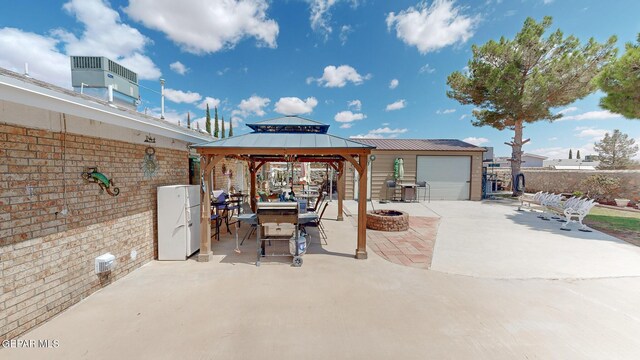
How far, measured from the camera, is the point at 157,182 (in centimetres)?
483

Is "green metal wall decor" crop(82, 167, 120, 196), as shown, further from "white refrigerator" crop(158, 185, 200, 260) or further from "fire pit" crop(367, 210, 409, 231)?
"fire pit" crop(367, 210, 409, 231)

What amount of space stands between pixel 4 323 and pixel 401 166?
13.3 metres

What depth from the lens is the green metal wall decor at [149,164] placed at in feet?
14.7

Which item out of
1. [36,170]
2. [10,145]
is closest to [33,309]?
[36,170]

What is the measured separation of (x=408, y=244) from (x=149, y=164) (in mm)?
6160

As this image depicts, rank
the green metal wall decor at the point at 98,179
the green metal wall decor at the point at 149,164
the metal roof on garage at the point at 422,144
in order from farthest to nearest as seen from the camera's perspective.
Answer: the metal roof on garage at the point at 422,144 < the green metal wall decor at the point at 149,164 < the green metal wall decor at the point at 98,179

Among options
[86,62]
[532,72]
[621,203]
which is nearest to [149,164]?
[86,62]

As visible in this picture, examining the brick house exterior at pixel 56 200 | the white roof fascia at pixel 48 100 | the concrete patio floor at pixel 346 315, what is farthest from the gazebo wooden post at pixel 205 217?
the white roof fascia at pixel 48 100

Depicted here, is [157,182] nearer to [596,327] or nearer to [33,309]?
[33,309]

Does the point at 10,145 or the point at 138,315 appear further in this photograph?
the point at 138,315

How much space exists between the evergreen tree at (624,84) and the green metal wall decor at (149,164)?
13.7m

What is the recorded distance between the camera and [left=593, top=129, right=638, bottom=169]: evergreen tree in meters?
32.4

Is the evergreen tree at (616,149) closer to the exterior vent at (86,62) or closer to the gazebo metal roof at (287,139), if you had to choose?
the gazebo metal roof at (287,139)

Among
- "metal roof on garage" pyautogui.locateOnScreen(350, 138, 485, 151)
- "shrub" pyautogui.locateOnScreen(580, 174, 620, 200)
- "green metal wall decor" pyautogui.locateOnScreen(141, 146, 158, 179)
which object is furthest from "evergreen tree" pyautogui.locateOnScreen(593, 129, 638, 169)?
"green metal wall decor" pyautogui.locateOnScreen(141, 146, 158, 179)
